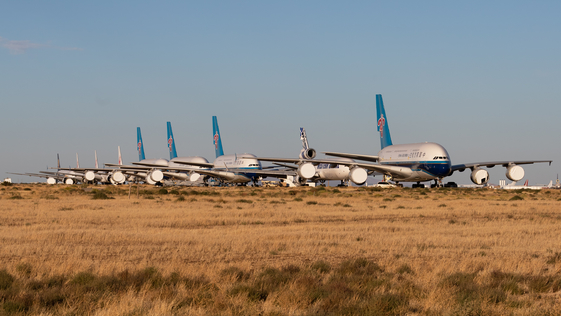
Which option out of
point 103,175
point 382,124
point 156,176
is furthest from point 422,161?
point 103,175

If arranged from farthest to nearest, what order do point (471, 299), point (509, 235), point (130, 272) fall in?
point (509, 235), point (130, 272), point (471, 299)

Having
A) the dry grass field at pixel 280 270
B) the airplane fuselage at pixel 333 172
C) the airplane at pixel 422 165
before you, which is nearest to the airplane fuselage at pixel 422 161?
the airplane at pixel 422 165

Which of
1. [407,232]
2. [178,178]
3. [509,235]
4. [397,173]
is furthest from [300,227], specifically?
[178,178]

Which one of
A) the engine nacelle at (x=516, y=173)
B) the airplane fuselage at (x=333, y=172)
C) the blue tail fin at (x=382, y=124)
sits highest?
the blue tail fin at (x=382, y=124)

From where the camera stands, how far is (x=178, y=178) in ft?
348

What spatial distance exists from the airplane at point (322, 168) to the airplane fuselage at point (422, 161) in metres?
5.09

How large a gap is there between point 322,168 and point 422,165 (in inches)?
1140

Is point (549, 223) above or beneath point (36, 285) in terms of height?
beneath

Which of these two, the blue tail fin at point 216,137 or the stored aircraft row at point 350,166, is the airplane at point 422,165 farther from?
the blue tail fin at point 216,137

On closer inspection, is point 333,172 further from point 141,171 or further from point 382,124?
point 141,171

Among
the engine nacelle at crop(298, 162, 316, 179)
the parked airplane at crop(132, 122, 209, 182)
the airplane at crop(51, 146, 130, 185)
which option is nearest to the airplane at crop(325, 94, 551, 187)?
the engine nacelle at crop(298, 162, 316, 179)

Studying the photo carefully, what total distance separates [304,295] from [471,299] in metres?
2.66

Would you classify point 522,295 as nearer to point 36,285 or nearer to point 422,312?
point 422,312

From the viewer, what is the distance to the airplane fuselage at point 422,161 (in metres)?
60.6
